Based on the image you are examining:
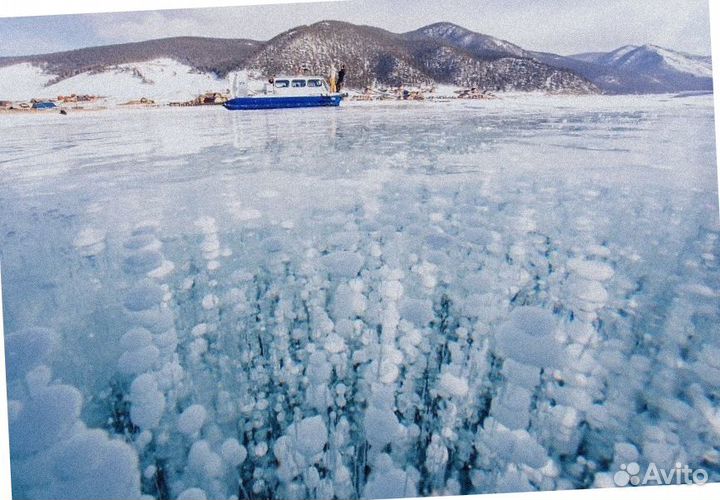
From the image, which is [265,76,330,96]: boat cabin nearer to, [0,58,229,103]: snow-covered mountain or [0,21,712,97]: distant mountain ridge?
[0,21,712,97]: distant mountain ridge

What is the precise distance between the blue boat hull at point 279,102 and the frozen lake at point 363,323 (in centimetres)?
215

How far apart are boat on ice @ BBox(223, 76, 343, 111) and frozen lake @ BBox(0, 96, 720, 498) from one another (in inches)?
84.9

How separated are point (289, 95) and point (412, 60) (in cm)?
162

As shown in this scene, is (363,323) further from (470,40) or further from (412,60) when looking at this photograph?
(412,60)

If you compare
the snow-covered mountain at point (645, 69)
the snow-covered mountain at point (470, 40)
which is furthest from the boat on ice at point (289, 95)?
the snow-covered mountain at point (645, 69)

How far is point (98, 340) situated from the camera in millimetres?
1705

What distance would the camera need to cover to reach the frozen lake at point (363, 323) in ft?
4.40

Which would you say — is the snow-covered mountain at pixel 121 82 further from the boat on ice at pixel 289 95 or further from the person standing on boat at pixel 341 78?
the person standing on boat at pixel 341 78

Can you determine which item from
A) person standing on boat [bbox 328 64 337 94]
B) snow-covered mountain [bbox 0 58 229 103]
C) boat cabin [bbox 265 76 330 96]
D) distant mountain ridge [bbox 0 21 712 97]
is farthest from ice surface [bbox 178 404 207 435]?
person standing on boat [bbox 328 64 337 94]

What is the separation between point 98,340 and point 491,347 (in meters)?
1.69

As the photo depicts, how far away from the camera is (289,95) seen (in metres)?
5.06

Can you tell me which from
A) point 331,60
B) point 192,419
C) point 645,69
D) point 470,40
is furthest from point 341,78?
point 192,419

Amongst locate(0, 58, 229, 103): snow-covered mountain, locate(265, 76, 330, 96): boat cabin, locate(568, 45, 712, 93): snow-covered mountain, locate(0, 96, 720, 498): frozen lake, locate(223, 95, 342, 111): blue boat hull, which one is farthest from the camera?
locate(223, 95, 342, 111): blue boat hull

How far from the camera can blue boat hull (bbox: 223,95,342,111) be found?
16.5ft
